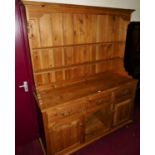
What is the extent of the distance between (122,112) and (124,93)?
350mm

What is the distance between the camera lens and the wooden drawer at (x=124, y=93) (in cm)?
194

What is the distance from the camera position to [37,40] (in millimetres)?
1588

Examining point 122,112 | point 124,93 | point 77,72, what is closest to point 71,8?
point 77,72

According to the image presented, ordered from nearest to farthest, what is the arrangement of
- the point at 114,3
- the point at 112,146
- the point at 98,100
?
the point at 98,100
the point at 112,146
the point at 114,3

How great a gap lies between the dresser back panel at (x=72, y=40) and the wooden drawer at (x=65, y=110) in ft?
1.43

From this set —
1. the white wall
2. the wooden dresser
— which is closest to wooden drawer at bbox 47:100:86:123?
the wooden dresser

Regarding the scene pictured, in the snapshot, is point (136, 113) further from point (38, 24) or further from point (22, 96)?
point (38, 24)

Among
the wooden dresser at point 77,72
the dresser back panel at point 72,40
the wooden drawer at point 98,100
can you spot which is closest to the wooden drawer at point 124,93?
the wooden dresser at point 77,72

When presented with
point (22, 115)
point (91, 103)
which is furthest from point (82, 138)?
point (22, 115)

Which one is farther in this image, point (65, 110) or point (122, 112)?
point (122, 112)

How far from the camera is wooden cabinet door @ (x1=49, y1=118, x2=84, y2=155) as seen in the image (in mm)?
1550

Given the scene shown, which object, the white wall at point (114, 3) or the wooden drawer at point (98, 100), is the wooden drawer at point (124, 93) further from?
the white wall at point (114, 3)

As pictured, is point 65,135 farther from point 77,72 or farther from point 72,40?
point 72,40

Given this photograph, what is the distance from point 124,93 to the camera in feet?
6.63
